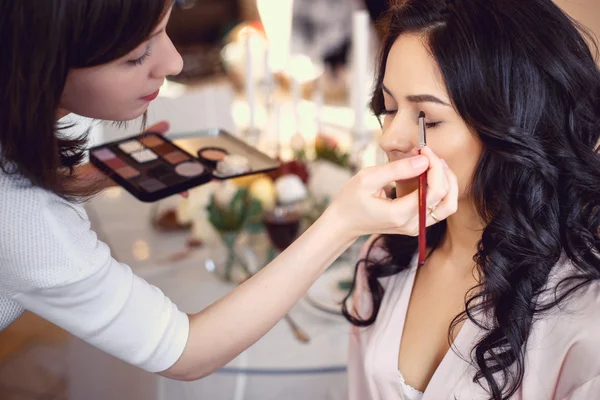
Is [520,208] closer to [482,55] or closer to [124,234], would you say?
[482,55]

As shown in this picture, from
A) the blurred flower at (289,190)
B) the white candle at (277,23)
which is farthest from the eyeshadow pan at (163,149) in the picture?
the white candle at (277,23)

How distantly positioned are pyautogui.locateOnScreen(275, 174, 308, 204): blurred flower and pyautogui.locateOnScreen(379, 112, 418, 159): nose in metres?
0.63

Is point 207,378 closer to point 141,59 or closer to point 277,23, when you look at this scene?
point 141,59

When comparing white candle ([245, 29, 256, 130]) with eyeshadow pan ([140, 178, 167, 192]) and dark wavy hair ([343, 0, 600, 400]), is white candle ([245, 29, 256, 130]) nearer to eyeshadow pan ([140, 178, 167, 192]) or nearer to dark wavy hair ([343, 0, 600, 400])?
eyeshadow pan ([140, 178, 167, 192])

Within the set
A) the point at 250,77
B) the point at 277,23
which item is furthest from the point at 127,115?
the point at 277,23

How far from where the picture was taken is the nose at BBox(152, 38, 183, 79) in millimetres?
865

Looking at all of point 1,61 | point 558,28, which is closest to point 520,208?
point 558,28

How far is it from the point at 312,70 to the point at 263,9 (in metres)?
0.74

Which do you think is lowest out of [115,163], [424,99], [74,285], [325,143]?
[325,143]

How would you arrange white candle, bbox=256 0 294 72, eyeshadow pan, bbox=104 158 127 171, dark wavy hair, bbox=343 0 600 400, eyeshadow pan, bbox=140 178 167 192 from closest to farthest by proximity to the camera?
dark wavy hair, bbox=343 0 600 400 → eyeshadow pan, bbox=140 178 167 192 → eyeshadow pan, bbox=104 158 127 171 → white candle, bbox=256 0 294 72

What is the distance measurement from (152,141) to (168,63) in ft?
2.27

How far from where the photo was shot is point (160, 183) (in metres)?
1.31

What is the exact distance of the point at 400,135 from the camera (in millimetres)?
1018

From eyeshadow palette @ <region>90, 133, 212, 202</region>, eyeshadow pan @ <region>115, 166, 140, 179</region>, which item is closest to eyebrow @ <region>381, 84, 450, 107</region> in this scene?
eyeshadow palette @ <region>90, 133, 212, 202</region>
